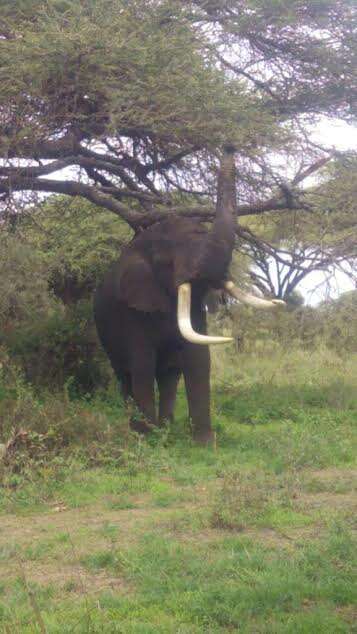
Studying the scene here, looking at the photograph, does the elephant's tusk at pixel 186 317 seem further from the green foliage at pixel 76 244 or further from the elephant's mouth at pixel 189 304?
the green foliage at pixel 76 244

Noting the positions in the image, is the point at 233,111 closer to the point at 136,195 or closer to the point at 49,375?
the point at 136,195

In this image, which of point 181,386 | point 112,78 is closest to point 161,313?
point 112,78

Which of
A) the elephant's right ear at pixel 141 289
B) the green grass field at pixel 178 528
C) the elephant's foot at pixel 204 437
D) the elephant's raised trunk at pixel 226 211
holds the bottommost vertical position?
the green grass field at pixel 178 528

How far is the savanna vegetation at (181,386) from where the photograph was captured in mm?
4973

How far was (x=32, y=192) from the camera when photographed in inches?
429

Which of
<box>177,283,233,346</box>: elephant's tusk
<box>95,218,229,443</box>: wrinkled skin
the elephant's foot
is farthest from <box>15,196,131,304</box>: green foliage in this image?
the elephant's foot

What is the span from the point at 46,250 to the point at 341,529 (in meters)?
10.4

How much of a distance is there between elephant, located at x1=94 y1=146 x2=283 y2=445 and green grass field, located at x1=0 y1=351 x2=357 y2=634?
43cm

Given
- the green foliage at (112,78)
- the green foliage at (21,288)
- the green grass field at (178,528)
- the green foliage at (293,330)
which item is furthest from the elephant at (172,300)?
the green foliage at (293,330)

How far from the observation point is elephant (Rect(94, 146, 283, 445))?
925 cm

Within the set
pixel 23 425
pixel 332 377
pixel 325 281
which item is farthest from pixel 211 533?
pixel 332 377

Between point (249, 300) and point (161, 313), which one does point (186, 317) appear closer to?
point (249, 300)

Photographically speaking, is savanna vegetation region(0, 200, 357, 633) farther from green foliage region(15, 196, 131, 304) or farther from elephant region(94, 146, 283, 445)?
elephant region(94, 146, 283, 445)

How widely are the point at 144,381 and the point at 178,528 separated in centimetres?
393
